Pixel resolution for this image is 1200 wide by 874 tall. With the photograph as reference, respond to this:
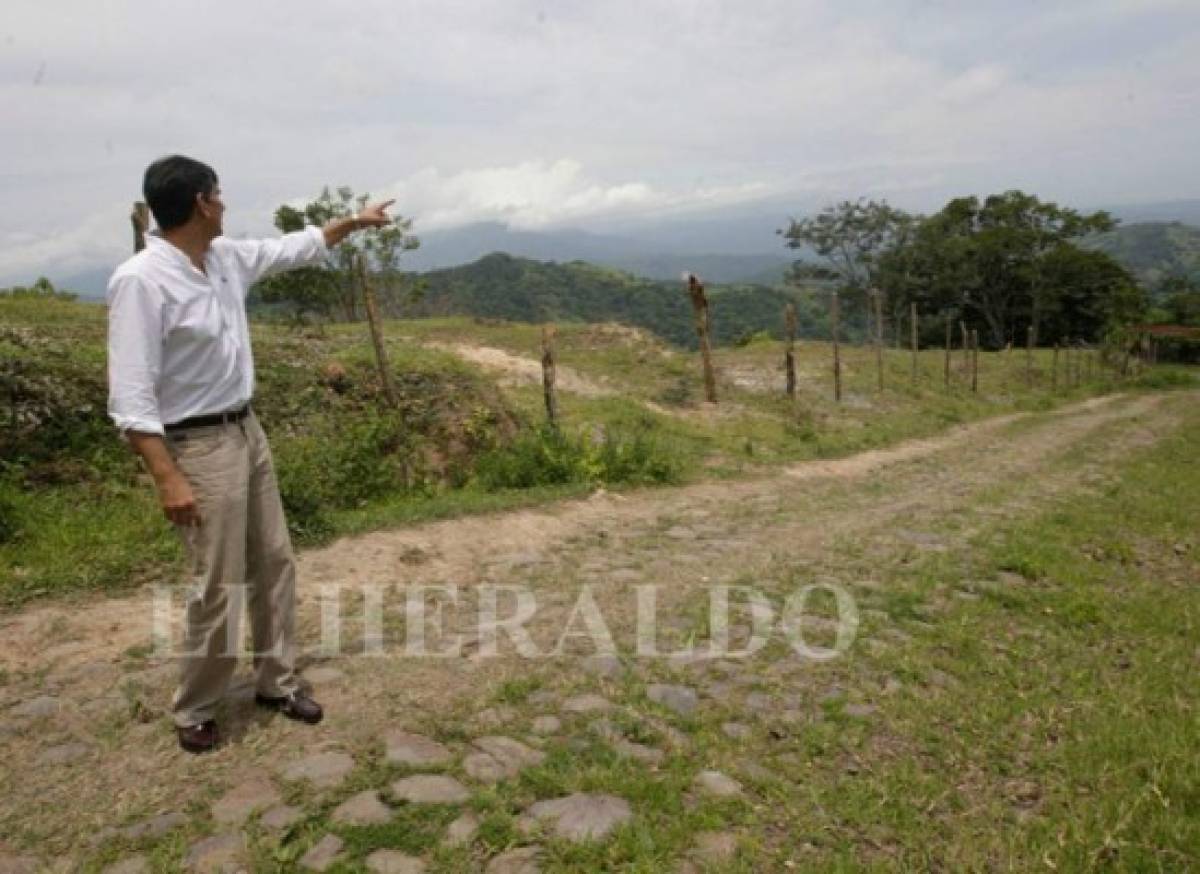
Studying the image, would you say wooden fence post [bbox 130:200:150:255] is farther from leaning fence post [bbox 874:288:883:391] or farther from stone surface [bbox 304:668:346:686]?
leaning fence post [bbox 874:288:883:391]

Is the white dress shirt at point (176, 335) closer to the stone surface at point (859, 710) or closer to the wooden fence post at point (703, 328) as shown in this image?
the stone surface at point (859, 710)

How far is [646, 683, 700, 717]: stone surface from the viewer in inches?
153

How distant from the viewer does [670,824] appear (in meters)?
2.94

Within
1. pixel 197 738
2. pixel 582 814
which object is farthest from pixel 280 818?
pixel 582 814

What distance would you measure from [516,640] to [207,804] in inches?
75.6

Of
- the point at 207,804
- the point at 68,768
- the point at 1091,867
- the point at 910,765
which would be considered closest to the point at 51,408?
the point at 68,768

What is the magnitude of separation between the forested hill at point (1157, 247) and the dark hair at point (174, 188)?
153 meters

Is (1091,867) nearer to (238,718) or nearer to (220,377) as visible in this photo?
(238,718)

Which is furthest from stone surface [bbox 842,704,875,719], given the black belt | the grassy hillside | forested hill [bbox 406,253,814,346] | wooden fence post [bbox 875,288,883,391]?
forested hill [bbox 406,253,814,346]

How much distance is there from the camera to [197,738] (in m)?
3.39

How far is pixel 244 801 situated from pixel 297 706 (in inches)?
24.7

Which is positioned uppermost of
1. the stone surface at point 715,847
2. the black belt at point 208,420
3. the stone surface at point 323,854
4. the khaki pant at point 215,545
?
the black belt at point 208,420

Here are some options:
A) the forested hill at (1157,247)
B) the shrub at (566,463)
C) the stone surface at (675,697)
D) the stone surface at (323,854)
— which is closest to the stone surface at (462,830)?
the stone surface at (323,854)

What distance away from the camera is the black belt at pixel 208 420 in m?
3.33
